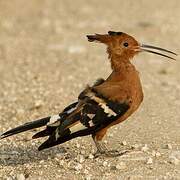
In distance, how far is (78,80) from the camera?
31.5 feet

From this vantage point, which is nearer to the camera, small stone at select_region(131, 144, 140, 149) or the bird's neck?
the bird's neck

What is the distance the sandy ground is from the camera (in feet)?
19.7

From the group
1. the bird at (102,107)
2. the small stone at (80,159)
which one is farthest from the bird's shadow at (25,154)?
the bird at (102,107)

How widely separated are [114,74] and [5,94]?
3.17 metres

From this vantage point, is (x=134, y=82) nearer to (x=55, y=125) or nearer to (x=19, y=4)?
(x=55, y=125)

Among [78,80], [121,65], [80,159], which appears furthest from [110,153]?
[78,80]

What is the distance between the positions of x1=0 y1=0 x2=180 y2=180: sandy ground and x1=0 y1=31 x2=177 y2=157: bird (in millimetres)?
298

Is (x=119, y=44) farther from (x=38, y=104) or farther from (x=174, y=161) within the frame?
(x=38, y=104)

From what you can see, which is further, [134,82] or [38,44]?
[38,44]

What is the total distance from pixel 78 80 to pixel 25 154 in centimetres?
311

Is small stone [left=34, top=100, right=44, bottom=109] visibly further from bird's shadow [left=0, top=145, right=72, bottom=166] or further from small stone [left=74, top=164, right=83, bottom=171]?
small stone [left=74, top=164, right=83, bottom=171]

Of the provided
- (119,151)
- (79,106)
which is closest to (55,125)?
(79,106)

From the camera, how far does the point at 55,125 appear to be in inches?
234

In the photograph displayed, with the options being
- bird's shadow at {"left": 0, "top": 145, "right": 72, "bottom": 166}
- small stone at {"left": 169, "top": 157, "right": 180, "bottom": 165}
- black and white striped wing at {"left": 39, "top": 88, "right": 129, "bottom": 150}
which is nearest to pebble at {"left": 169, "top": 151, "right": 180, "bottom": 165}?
small stone at {"left": 169, "top": 157, "right": 180, "bottom": 165}
